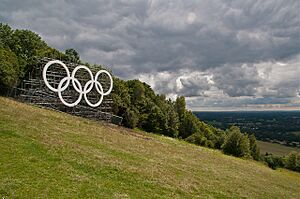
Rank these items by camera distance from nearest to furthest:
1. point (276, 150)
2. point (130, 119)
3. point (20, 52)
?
point (20, 52) < point (130, 119) < point (276, 150)

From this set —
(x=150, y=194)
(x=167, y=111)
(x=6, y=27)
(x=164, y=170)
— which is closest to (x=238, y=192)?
(x=164, y=170)

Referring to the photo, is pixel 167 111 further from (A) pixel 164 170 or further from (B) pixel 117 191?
(B) pixel 117 191

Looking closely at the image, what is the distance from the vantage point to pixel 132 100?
87.1m

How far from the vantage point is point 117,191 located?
54.1ft

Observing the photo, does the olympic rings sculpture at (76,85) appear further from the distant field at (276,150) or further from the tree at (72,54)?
the distant field at (276,150)

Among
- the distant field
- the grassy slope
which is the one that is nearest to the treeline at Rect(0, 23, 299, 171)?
the grassy slope

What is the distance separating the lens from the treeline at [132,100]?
57531 millimetres

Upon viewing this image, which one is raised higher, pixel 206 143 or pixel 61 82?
pixel 61 82

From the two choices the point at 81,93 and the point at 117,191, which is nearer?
the point at 117,191

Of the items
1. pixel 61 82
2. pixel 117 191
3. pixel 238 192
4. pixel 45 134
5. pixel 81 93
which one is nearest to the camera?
pixel 117 191

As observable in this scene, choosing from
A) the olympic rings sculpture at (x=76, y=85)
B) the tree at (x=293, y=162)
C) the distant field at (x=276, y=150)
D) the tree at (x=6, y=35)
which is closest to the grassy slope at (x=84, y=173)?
the olympic rings sculpture at (x=76, y=85)

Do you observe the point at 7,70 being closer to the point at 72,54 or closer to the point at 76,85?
the point at 76,85

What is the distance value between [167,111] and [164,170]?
258 feet

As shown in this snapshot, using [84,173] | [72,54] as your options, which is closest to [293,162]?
[72,54]
